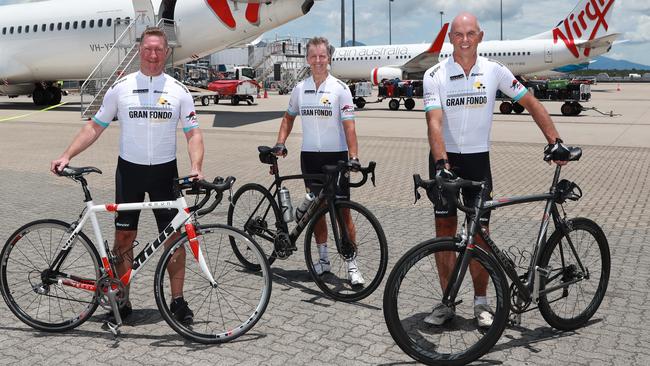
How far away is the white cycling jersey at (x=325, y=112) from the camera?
18.5 feet

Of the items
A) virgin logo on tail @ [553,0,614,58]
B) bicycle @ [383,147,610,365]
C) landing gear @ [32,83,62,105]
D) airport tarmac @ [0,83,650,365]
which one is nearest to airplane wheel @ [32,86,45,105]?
landing gear @ [32,83,62,105]

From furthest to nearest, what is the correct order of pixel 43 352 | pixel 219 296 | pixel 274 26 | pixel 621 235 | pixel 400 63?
pixel 400 63, pixel 274 26, pixel 621 235, pixel 219 296, pixel 43 352

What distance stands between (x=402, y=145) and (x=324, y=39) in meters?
11.5

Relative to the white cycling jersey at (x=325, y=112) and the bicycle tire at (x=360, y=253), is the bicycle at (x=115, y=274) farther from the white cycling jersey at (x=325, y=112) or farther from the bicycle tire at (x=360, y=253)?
the white cycling jersey at (x=325, y=112)

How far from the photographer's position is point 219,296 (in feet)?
15.2

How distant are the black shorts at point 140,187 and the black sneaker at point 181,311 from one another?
1.80 feet

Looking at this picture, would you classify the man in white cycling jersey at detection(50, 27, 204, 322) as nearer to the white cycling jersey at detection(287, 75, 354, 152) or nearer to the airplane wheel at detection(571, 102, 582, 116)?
the white cycling jersey at detection(287, 75, 354, 152)

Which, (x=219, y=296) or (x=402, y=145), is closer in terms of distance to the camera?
(x=219, y=296)

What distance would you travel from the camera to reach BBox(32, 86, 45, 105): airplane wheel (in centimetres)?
3381

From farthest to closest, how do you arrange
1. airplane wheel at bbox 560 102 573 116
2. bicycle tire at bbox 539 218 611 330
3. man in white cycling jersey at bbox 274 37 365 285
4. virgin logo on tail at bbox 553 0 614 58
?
virgin logo on tail at bbox 553 0 614 58 → airplane wheel at bbox 560 102 573 116 → man in white cycling jersey at bbox 274 37 365 285 → bicycle tire at bbox 539 218 611 330

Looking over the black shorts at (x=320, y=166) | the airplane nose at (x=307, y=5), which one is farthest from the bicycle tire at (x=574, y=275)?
the airplane nose at (x=307, y=5)

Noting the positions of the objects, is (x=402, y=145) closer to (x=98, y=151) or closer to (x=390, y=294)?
(x=98, y=151)

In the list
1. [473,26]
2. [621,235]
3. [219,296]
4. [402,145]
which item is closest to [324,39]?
[473,26]

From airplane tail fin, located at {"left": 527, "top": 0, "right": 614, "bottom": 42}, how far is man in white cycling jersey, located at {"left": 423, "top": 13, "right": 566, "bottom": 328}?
43.8 metres
